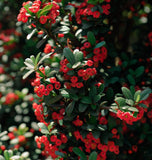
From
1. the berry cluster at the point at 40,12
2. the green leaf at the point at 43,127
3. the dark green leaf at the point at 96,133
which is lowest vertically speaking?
the dark green leaf at the point at 96,133

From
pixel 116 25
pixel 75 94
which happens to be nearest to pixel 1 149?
pixel 75 94

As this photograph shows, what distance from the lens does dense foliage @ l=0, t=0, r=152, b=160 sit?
1552 millimetres

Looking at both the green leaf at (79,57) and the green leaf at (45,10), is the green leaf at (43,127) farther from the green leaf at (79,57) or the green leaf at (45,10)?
the green leaf at (45,10)

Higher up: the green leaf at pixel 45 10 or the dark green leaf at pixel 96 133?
the green leaf at pixel 45 10

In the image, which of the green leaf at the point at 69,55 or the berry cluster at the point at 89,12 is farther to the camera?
the berry cluster at the point at 89,12

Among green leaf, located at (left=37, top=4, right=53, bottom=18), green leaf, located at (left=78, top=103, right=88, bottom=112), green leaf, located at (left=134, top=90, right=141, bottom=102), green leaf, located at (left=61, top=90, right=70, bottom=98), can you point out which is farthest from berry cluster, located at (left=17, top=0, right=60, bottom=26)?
green leaf, located at (left=134, top=90, right=141, bottom=102)

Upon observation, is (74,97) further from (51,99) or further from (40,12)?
(40,12)

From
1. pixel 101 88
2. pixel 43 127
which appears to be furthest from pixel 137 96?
pixel 43 127

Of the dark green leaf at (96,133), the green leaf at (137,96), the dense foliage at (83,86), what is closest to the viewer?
the green leaf at (137,96)

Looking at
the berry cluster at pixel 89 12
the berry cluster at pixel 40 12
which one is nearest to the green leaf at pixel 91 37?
the berry cluster at pixel 89 12

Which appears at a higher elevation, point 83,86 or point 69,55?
point 69,55

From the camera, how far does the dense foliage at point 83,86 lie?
1.55 meters

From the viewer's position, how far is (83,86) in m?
1.65

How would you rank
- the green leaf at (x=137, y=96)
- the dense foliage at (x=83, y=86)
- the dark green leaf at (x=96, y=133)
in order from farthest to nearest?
the dark green leaf at (x=96, y=133), the dense foliage at (x=83, y=86), the green leaf at (x=137, y=96)
